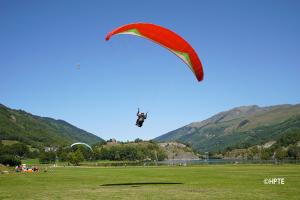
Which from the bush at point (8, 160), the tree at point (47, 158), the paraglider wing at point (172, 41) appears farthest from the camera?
the tree at point (47, 158)

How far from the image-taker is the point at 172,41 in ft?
82.2

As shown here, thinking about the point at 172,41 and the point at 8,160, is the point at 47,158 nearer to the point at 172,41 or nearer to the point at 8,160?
the point at 8,160

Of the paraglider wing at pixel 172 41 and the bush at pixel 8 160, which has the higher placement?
the paraglider wing at pixel 172 41

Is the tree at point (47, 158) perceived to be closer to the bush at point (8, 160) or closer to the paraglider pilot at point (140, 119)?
the bush at point (8, 160)

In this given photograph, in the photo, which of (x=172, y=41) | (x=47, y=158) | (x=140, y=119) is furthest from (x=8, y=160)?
(x=172, y=41)

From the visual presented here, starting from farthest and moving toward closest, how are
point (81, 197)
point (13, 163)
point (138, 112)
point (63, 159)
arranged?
point (63, 159) → point (13, 163) → point (138, 112) → point (81, 197)

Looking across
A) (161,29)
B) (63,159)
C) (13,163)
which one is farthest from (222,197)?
(63,159)

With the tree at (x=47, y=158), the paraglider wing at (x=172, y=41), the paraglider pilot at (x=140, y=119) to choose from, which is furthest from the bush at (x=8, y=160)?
the paraglider wing at (x=172, y=41)

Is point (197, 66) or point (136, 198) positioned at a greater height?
point (197, 66)

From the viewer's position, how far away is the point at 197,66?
2503 cm

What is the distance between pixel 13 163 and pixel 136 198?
296 ft

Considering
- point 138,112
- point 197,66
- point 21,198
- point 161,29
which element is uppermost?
point 161,29

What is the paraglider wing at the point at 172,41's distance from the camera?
81.9ft

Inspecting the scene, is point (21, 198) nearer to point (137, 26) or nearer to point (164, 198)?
point (164, 198)
